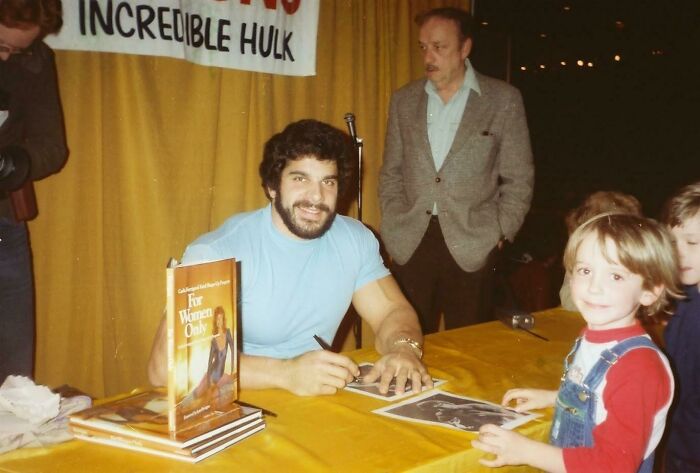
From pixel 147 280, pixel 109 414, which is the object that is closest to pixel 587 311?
pixel 109 414

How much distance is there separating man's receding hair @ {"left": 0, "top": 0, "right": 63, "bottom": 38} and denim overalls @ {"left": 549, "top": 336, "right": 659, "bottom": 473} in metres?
2.08

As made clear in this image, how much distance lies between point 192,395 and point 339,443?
1.01 feet

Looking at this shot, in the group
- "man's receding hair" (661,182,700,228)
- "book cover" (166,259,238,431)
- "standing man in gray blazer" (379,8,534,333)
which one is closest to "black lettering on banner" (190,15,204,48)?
"standing man in gray blazer" (379,8,534,333)

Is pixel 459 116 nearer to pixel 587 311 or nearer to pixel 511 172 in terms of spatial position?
pixel 511 172

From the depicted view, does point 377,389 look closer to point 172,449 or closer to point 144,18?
point 172,449

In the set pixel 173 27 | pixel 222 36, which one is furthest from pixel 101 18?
pixel 222 36

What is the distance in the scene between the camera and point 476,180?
3105 mm

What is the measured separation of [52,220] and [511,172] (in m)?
2.22

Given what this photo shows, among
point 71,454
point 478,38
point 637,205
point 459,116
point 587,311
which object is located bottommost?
point 71,454

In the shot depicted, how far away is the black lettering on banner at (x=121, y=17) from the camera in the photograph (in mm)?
2926

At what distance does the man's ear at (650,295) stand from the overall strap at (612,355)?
0.08 meters

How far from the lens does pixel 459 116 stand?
3.20 metres

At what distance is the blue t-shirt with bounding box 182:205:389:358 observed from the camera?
1.94m

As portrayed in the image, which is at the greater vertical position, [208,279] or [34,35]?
[34,35]
